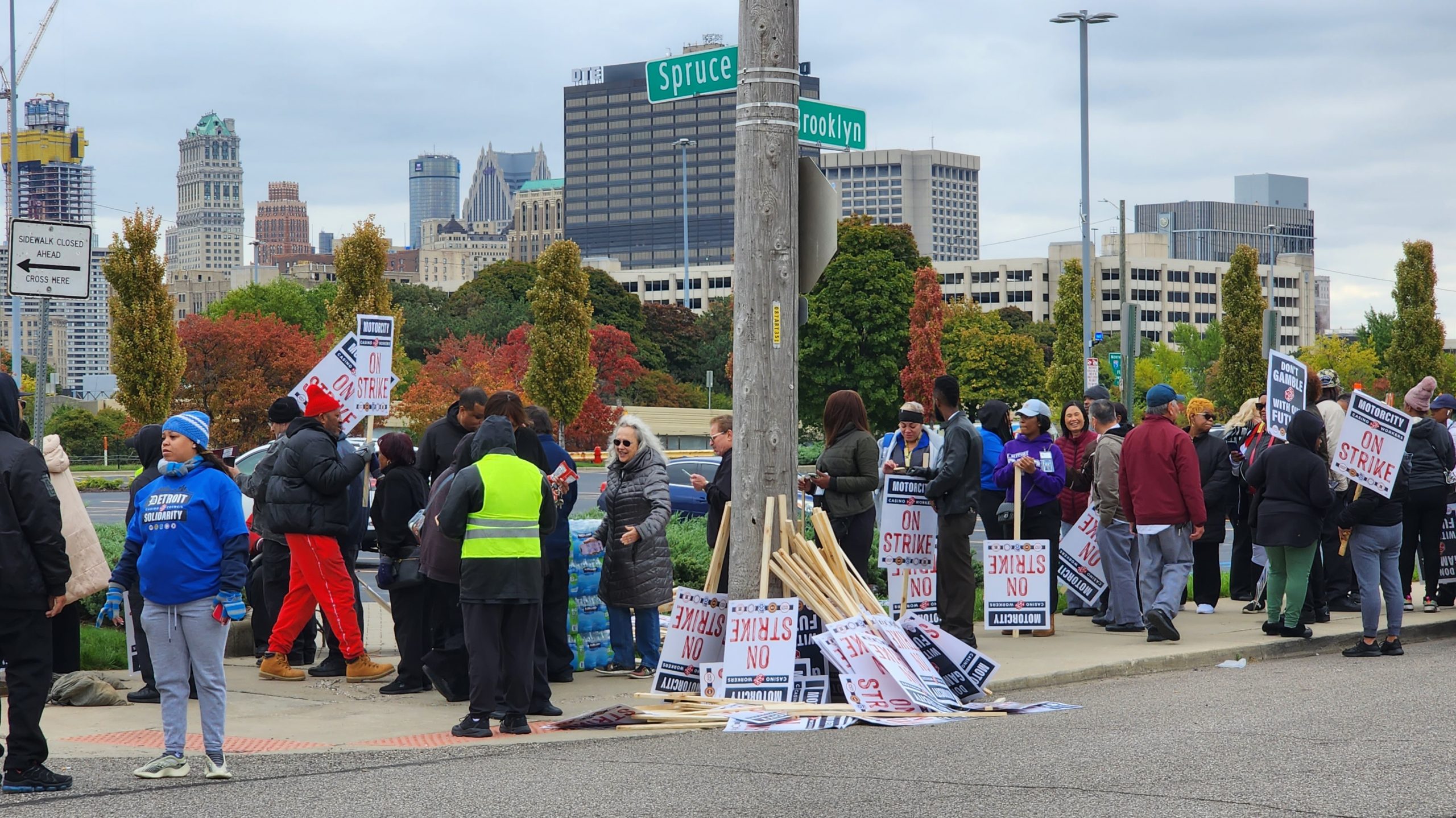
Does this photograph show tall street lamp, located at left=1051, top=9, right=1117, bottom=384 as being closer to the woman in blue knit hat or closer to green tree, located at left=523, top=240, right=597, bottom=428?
green tree, located at left=523, top=240, right=597, bottom=428

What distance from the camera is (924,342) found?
191ft

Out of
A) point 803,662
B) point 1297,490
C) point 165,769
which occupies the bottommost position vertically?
point 165,769

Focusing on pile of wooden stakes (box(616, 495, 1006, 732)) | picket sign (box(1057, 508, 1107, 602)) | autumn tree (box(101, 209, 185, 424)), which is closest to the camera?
pile of wooden stakes (box(616, 495, 1006, 732))

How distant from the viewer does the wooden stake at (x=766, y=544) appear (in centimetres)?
952

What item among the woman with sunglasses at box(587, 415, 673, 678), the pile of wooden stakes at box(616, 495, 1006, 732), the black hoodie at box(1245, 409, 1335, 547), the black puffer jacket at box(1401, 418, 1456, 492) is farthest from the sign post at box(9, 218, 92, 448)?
the black puffer jacket at box(1401, 418, 1456, 492)

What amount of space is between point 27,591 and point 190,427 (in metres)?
1.14

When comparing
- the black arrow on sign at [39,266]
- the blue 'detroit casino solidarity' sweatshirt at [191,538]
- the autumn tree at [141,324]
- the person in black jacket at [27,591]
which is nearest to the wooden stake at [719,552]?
the blue 'detroit casino solidarity' sweatshirt at [191,538]

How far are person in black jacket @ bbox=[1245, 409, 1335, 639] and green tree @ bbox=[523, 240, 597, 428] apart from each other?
34538mm

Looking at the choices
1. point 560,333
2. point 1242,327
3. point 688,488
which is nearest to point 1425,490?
point 688,488

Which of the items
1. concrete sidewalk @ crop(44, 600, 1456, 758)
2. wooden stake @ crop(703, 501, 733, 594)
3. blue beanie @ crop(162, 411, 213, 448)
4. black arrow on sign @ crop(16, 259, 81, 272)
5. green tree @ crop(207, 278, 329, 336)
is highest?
green tree @ crop(207, 278, 329, 336)

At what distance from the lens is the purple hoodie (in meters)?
12.3

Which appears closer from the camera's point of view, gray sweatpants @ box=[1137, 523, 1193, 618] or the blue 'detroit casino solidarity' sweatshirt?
the blue 'detroit casino solidarity' sweatshirt

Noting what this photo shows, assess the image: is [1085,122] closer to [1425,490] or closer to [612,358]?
[1425,490]

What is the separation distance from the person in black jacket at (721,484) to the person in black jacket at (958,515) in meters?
1.55
